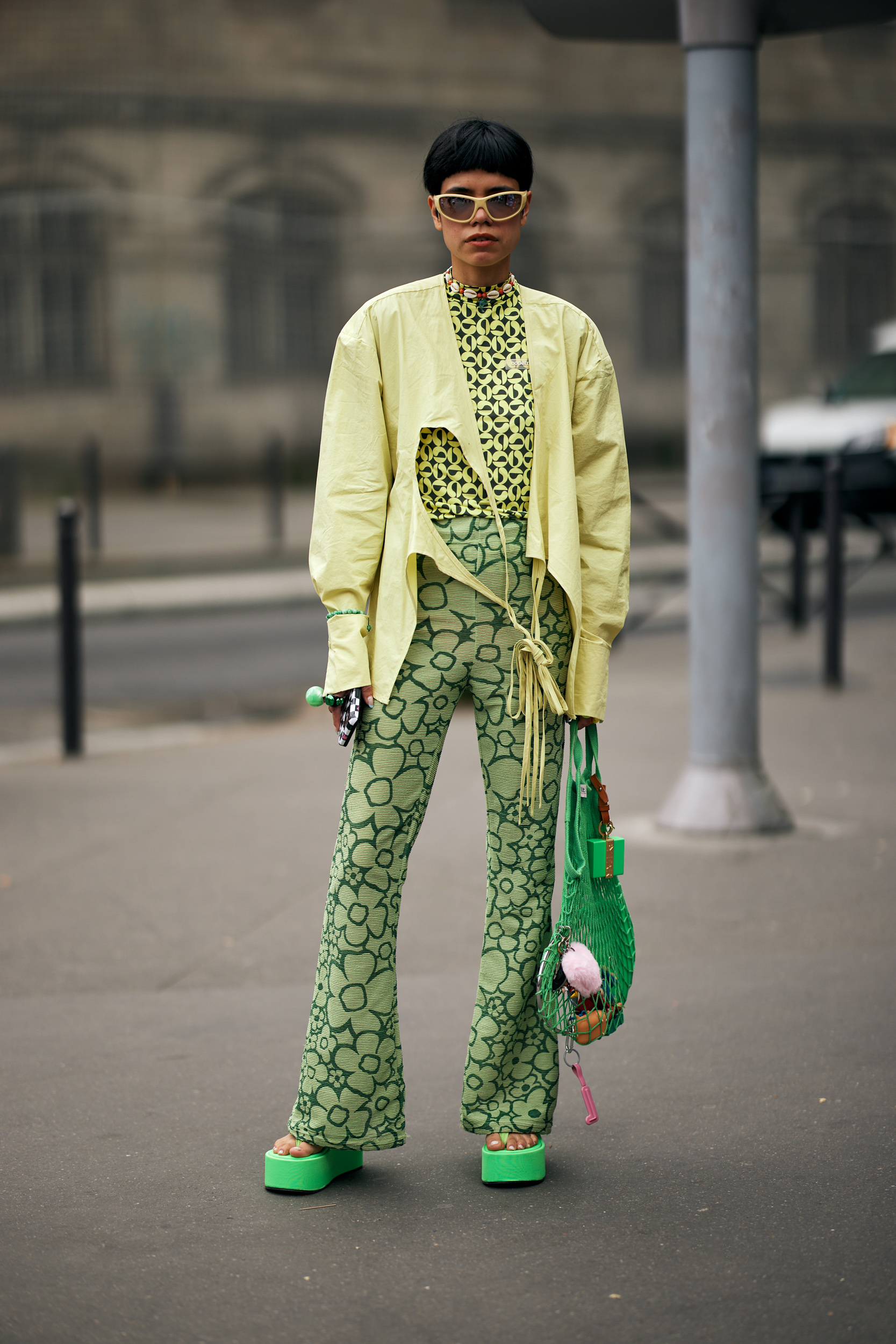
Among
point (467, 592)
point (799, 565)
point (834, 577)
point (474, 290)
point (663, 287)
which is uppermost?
point (663, 287)

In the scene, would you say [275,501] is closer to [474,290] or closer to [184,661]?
[184,661]

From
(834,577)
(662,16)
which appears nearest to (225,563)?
(834,577)

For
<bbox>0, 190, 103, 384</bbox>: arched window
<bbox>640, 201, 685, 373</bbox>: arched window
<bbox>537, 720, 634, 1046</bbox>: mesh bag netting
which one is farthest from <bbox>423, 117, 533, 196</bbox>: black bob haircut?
<bbox>640, 201, 685, 373</bbox>: arched window

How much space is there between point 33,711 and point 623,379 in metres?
18.3

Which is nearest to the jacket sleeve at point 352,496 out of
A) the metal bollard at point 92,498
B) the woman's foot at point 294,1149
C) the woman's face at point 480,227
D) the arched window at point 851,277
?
the woman's face at point 480,227

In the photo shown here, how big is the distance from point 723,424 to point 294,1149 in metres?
3.50

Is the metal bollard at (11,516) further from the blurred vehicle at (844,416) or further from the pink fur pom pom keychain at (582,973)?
the pink fur pom pom keychain at (582,973)

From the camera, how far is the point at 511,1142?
3.46m

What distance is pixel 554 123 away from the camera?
92.2 ft

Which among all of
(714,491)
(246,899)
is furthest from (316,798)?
(714,491)

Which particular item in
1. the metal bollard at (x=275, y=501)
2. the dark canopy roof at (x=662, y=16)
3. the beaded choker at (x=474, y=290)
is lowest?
the beaded choker at (x=474, y=290)

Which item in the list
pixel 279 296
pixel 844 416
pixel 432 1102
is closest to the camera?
pixel 432 1102

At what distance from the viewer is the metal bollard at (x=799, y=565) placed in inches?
468

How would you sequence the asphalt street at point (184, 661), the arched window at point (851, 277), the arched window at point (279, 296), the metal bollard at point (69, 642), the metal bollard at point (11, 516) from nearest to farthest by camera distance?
the metal bollard at point (69, 642) → the asphalt street at point (184, 661) → the metal bollard at point (11, 516) → the arched window at point (279, 296) → the arched window at point (851, 277)
